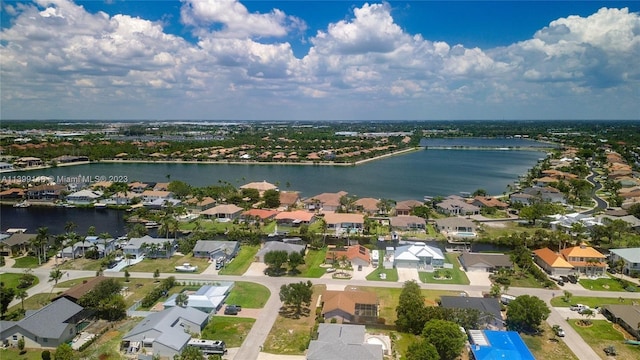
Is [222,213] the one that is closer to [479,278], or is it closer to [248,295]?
[248,295]

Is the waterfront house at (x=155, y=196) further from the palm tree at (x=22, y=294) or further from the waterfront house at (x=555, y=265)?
the waterfront house at (x=555, y=265)

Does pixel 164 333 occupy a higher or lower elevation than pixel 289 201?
higher

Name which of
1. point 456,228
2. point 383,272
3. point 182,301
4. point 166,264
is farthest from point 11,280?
point 456,228

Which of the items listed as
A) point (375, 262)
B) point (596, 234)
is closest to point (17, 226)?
point (375, 262)

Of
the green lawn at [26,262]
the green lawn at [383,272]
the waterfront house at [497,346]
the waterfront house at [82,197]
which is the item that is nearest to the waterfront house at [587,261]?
the green lawn at [383,272]

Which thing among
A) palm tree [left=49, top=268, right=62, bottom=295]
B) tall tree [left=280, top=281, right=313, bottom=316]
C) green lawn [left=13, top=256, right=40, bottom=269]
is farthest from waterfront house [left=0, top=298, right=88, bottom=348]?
green lawn [left=13, top=256, right=40, bottom=269]

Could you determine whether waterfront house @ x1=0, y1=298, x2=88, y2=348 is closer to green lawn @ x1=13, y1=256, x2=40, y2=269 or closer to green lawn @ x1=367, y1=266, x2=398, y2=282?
green lawn @ x1=13, y1=256, x2=40, y2=269

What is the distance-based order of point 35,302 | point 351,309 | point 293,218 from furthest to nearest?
point 293,218 < point 35,302 < point 351,309
